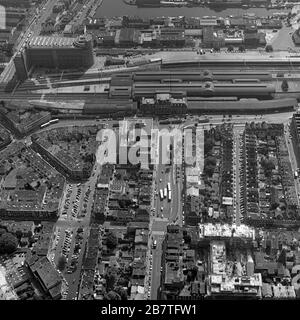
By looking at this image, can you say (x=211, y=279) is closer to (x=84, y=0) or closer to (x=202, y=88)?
(x=202, y=88)

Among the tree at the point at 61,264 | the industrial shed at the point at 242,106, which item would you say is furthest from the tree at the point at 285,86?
the tree at the point at 61,264

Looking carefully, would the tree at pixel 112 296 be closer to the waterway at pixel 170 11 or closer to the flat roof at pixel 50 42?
the flat roof at pixel 50 42

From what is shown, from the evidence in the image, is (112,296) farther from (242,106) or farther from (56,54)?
(56,54)

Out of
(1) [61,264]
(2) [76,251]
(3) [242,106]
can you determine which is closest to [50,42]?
(3) [242,106]

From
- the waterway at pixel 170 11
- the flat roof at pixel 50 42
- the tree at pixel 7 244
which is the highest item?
the waterway at pixel 170 11

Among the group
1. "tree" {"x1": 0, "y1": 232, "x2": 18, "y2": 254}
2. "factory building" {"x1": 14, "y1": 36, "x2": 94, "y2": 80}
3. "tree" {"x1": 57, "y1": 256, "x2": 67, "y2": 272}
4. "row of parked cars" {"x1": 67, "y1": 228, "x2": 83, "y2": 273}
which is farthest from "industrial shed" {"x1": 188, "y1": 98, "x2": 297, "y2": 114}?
"tree" {"x1": 0, "y1": 232, "x2": 18, "y2": 254}
